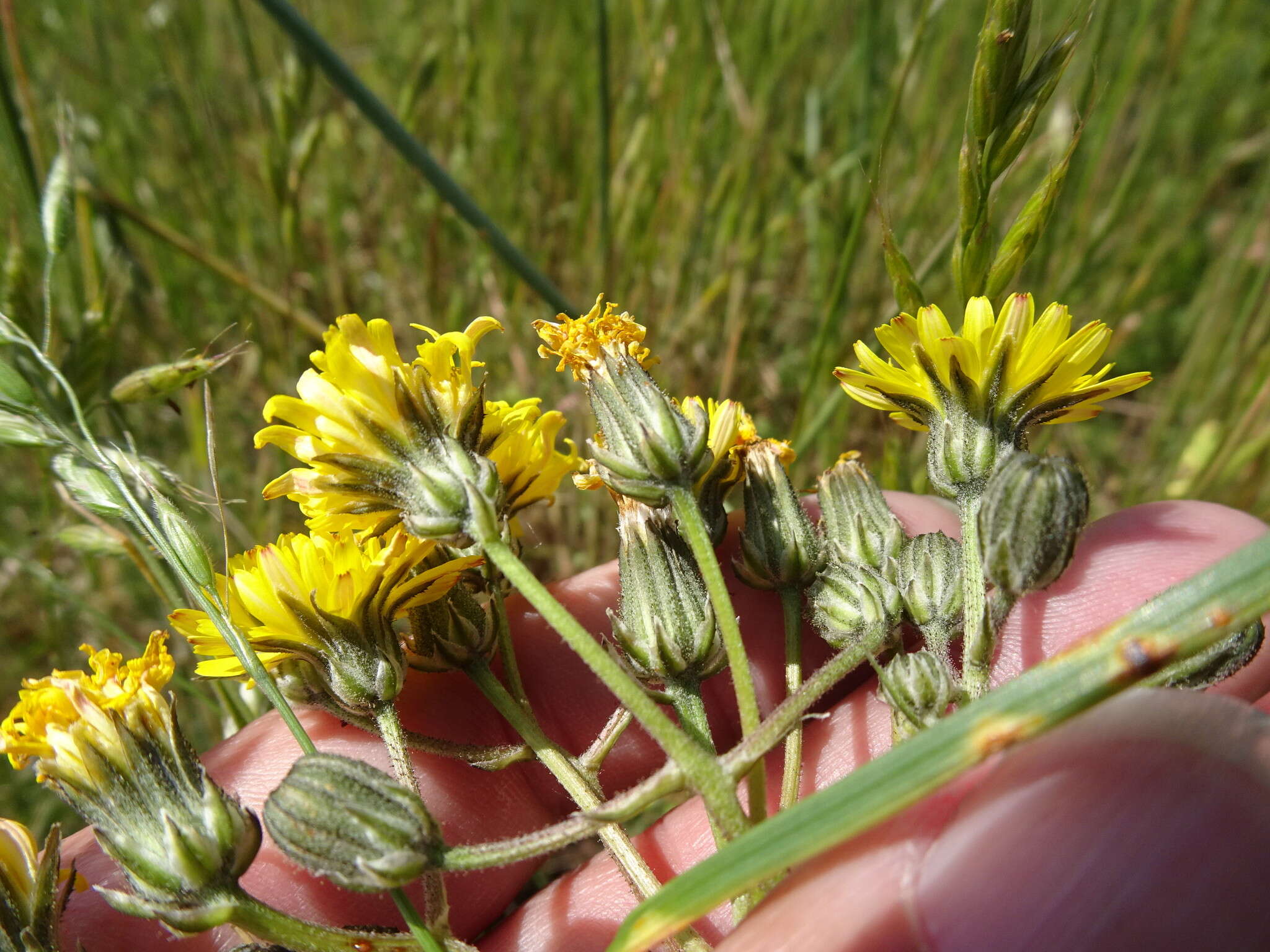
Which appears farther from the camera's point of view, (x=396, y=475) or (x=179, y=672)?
(x=179, y=672)

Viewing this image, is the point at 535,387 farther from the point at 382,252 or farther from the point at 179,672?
the point at 179,672

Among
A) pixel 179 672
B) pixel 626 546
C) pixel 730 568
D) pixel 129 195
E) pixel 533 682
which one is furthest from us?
pixel 129 195

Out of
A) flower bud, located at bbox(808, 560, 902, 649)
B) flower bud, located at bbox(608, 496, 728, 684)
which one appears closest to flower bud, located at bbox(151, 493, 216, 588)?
flower bud, located at bbox(608, 496, 728, 684)

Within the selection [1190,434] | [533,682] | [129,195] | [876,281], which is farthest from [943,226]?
[129,195]

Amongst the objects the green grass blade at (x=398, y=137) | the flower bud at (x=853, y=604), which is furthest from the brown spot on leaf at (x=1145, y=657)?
the green grass blade at (x=398, y=137)

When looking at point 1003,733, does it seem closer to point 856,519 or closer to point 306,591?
point 856,519

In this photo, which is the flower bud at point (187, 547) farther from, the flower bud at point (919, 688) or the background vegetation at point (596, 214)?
the flower bud at point (919, 688)

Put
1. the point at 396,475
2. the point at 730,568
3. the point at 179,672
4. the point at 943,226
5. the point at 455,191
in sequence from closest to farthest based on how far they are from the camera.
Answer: the point at 396,475 < the point at 455,191 < the point at 730,568 < the point at 179,672 < the point at 943,226
